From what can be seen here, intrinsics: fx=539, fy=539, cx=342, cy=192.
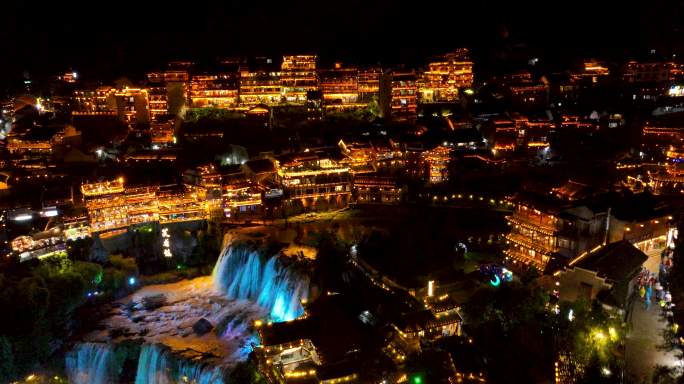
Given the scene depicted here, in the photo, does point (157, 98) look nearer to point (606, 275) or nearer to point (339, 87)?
point (339, 87)

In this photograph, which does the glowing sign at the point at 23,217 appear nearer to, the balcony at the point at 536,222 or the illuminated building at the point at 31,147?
the illuminated building at the point at 31,147

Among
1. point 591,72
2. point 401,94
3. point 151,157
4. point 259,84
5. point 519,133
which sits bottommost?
point 151,157

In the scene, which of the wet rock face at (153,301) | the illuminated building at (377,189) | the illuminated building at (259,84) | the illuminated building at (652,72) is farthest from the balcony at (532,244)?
the illuminated building at (259,84)

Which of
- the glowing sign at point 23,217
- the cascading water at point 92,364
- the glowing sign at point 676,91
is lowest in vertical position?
the cascading water at point 92,364

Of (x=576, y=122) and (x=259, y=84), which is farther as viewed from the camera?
(x=259, y=84)

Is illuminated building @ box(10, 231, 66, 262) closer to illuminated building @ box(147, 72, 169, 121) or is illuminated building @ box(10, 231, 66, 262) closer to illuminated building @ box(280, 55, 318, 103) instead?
illuminated building @ box(147, 72, 169, 121)

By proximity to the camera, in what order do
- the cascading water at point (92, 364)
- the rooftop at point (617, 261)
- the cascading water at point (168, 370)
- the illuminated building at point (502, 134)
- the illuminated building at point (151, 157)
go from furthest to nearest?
1. the illuminated building at point (151, 157)
2. the illuminated building at point (502, 134)
3. the cascading water at point (92, 364)
4. the cascading water at point (168, 370)
5. the rooftop at point (617, 261)

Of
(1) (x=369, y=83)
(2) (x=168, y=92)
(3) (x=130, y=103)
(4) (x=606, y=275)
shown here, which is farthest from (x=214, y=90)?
(4) (x=606, y=275)

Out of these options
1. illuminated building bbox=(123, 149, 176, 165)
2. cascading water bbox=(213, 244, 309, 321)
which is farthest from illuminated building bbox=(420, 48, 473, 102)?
cascading water bbox=(213, 244, 309, 321)
